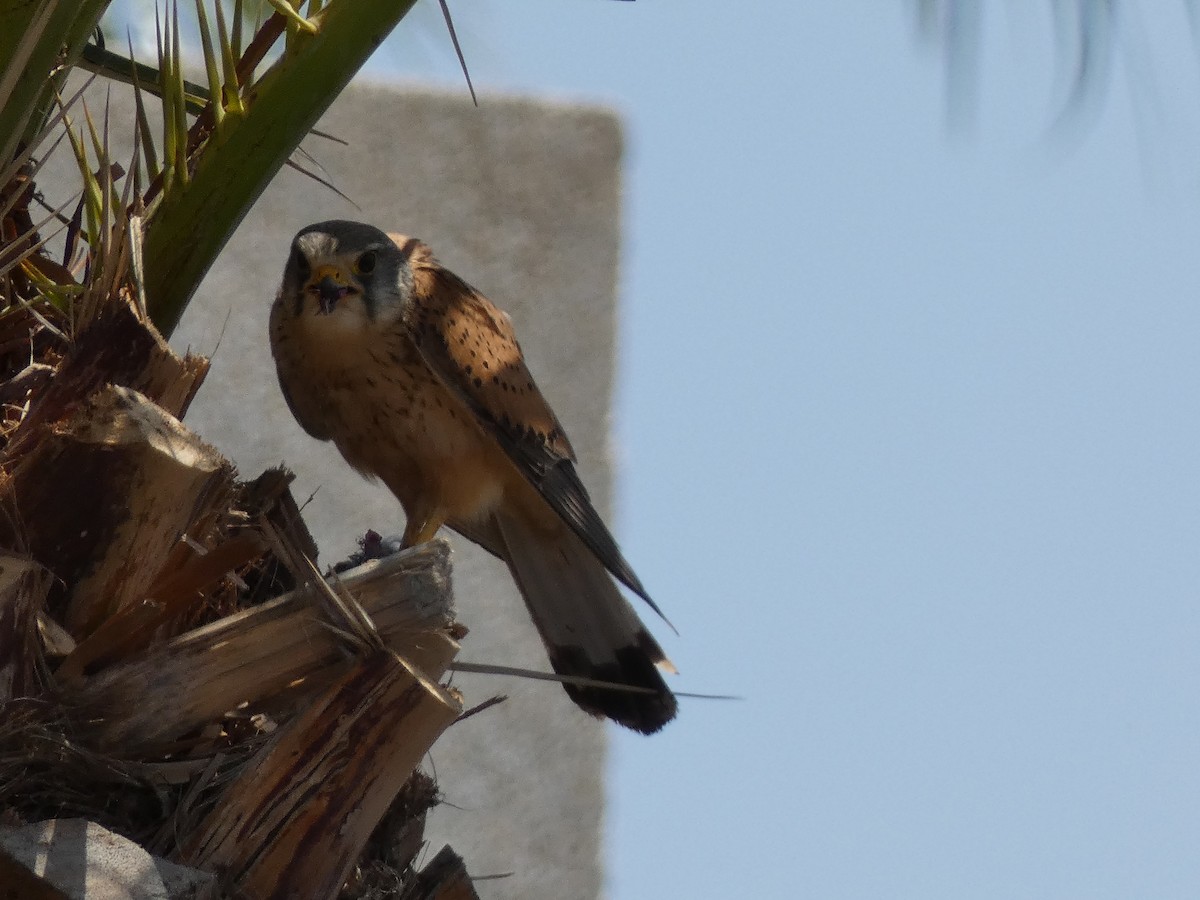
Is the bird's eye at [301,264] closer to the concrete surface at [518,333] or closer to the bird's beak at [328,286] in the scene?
the bird's beak at [328,286]

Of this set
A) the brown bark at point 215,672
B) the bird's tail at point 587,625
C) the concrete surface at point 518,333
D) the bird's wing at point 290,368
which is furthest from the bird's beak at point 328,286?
the concrete surface at point 518,333

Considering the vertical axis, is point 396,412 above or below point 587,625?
above

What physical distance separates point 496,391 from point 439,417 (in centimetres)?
14

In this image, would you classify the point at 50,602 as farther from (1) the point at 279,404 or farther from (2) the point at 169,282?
(1) the point at 279,404

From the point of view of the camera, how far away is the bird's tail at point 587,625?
3234mm

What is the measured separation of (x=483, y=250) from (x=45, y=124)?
3104 millimetres

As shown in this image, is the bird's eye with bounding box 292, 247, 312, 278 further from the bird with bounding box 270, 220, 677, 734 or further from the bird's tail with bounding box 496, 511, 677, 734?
the bird's tail with bounding box 496, 511, 677, 734

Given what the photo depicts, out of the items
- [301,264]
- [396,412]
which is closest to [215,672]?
[396,412]

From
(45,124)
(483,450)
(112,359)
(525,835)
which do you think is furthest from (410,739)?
(525,835)

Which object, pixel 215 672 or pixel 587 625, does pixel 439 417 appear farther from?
pixel 215 672

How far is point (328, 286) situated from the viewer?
3.46 metres

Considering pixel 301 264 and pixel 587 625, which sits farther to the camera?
pixel 301 264

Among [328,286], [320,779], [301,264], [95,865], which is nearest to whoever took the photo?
[95,865]

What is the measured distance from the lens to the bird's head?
3.45m
